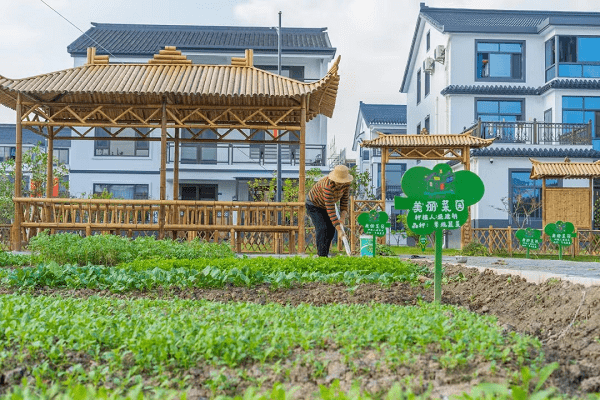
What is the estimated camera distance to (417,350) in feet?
11.8

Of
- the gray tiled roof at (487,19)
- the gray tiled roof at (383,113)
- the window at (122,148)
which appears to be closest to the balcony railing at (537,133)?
the gray tiled roof at (487,19)

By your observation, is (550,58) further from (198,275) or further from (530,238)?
(198,275)

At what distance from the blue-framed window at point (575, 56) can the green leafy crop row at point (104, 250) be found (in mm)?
19619

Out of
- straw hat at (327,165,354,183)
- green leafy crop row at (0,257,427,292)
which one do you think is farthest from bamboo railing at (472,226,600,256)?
green leafy crop row at (0,257,427,292)

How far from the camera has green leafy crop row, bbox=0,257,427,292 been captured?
7145 millimetres

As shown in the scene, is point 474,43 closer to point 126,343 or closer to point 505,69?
point 505,69

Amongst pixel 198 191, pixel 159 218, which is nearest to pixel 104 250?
pixel 159 218

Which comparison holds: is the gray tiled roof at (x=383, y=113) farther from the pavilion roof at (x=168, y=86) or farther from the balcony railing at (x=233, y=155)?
the pavilion roof at (x=168, y=86)

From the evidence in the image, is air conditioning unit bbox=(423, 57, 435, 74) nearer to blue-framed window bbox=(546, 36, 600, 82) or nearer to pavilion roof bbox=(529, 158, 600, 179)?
blue-framed window bbox=(546, 36, 600, 82)

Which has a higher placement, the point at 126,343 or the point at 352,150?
the point at 352,150

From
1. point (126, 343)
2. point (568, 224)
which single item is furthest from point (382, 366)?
point (568, 224)

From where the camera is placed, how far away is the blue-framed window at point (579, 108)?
25672 millimetres

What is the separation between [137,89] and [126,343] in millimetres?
10796

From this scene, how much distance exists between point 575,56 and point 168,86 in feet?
60.0
